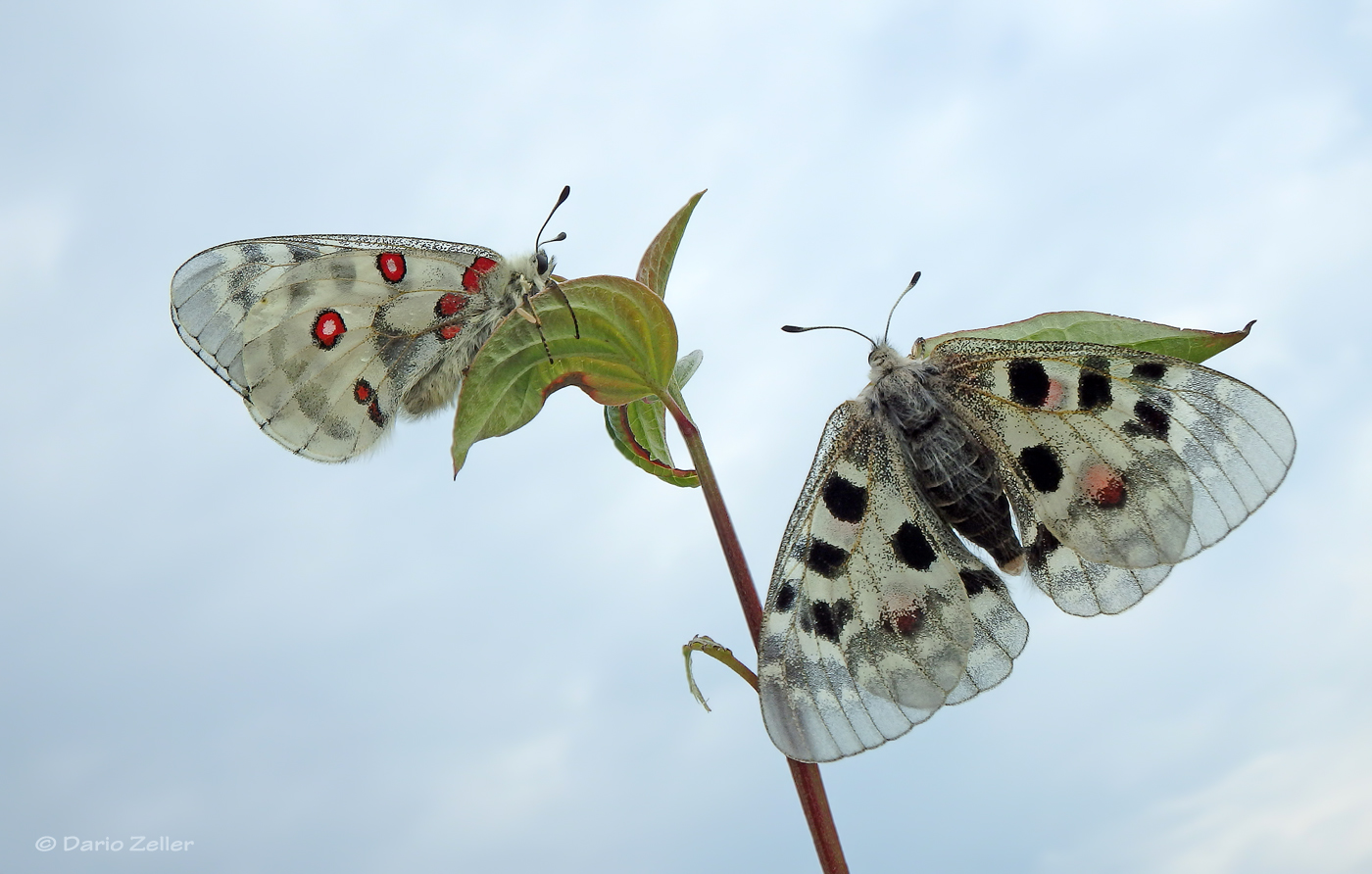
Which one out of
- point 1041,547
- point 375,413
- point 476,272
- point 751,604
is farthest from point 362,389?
point 1041,547

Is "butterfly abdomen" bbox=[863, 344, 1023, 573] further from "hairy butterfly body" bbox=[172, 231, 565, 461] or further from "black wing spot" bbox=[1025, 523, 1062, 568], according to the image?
"hairy butterfly body" bbox=[172, 231, 565, 461]

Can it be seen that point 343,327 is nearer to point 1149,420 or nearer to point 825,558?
point 825,558

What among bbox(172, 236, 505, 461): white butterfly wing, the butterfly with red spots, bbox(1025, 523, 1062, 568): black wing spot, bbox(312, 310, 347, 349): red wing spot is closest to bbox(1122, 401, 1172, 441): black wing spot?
bbox(1025, 523, 1062, 568): black wing spot

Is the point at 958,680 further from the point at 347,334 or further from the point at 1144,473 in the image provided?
the point at 347,334

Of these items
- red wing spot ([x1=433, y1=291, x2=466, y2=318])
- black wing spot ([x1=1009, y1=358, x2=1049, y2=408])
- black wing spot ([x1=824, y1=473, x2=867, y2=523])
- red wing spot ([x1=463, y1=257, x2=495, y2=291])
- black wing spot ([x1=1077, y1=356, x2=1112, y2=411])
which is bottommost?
black wing spot ([x1=824, y1=473, x2=867, y2=523])

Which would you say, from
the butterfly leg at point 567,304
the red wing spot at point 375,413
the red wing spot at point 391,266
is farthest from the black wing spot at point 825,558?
the red wing spot at point 391,266

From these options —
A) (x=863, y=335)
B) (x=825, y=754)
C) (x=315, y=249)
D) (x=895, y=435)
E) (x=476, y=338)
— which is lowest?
A: (x=825, y=754)

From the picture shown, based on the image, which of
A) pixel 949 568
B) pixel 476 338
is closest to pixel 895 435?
pixel 949 568
